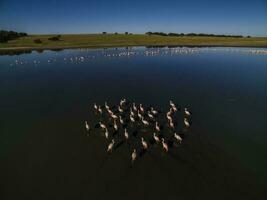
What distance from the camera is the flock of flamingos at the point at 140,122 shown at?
18.0 m

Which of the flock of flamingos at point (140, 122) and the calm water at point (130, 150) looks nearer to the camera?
the calm water at point (130, 150)

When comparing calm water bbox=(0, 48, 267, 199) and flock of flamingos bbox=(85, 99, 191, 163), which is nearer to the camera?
calm water bbox=(0, 48, 267, 199)

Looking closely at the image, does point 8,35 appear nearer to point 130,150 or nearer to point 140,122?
point 140,122

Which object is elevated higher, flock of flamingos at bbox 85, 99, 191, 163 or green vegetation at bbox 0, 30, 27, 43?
flock of flamingos at bbox 85, 99, 191, 163

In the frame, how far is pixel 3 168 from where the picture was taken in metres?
15.6

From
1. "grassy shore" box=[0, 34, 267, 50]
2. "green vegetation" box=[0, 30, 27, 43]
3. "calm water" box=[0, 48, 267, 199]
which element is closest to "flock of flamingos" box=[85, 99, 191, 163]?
"calm water" box=[0, 48, 267, 199]

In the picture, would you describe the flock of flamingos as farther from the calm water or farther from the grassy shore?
the grassy shore

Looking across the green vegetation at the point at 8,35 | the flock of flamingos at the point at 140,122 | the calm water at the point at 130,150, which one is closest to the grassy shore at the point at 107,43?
the green vegetation at the point at 8,35

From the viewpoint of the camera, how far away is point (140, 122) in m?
21.6

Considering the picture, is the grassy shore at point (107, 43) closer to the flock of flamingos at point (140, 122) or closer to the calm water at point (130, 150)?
the calm water at point (130, 150)

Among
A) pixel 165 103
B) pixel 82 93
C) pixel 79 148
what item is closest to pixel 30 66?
pixel 82 93

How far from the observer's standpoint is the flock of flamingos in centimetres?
1802

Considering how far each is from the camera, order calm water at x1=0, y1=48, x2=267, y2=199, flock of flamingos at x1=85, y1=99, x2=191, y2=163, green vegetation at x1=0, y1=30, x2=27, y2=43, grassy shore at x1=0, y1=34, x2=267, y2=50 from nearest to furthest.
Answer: calm water at x1=0, y1=48, x2=267, y2=199 → flock of flamingos at x1=85, y1=99, x2=191, y2=163 → grassy shore at x1=0, y1=34, x2=267, y2=50 → green vegetation at x1=0, y1=30, x2=27, y2=43

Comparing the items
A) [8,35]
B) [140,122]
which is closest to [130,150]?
[140,122]
